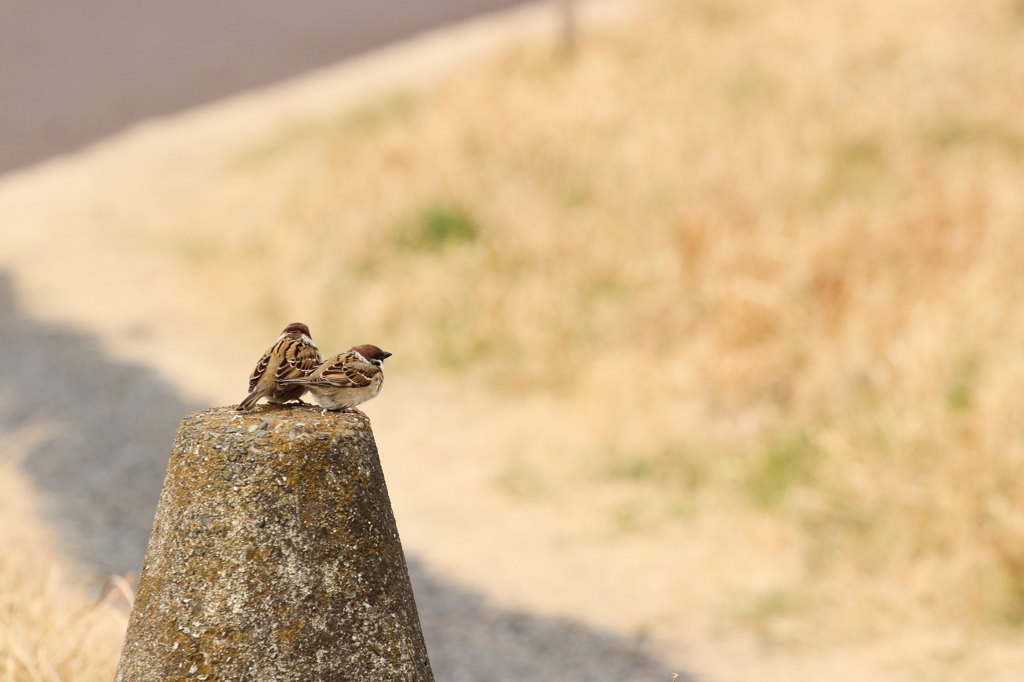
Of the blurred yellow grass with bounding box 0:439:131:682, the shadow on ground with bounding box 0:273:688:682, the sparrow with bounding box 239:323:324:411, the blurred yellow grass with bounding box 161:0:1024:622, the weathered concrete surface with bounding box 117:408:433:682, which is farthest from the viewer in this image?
the blurred yellow grass with bounding box 161:0:1024:622

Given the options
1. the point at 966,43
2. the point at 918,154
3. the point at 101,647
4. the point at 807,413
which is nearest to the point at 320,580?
the point at 101,647

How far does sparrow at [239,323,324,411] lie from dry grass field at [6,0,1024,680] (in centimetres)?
495

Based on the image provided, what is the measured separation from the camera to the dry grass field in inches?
316

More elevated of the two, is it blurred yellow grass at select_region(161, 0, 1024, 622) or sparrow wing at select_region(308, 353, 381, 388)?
blurred yellow grass at select_region(161, 0, 1024, 622)

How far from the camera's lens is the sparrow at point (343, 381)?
3234mm

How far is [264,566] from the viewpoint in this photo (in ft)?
Answer: 10.2

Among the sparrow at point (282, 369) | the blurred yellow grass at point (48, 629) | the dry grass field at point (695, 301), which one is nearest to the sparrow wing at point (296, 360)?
the sparrow at point (282, 369)

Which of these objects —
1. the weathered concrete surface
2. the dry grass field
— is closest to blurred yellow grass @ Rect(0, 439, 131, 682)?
the weathered concrete surface

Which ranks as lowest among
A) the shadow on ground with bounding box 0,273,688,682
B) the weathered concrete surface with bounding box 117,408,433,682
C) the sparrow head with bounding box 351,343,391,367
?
the weathered concrete surface with bounding box 117,408,433,682

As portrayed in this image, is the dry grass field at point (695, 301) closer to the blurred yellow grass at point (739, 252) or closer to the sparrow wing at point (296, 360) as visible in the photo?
the blurred yellow grass at point (739, 252)

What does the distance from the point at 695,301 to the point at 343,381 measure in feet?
29.1

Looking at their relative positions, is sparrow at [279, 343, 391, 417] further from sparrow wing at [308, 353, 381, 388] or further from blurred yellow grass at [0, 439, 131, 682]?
blurred yellow grass at [0, 439, 131, 682]

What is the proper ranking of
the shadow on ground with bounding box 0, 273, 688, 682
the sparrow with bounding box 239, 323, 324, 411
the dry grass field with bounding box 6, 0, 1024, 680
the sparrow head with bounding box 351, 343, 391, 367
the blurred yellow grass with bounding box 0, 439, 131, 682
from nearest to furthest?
the sparrow with bounding box 239, 323, 324, 411, the sparrow head with bounding box 351, 343, 391, 367, the blurred yellow grass with bounding box 0, 439, 131, 682, the shadow on ground with bounding box 0, 273, 688, 682, the dry grass field with bounding box 6, 0, 1024, 680

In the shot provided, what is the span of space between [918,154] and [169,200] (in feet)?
48.8
